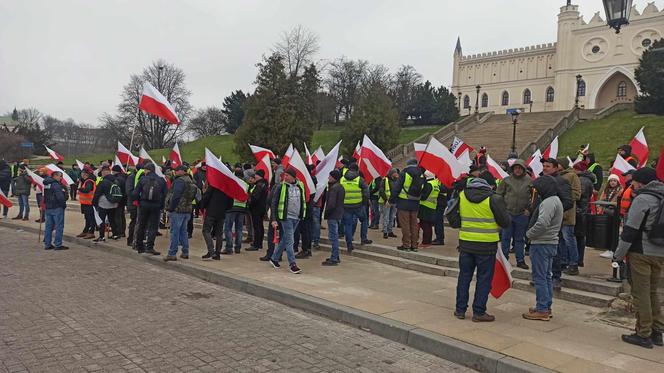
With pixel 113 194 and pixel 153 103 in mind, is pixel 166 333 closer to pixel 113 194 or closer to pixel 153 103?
pixel 113 194

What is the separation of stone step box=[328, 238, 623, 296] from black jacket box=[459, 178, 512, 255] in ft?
7.50

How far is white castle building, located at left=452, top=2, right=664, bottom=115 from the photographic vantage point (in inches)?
2505

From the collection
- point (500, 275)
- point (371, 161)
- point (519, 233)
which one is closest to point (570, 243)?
point (519, 233)

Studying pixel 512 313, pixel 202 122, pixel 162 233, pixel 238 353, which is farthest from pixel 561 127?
pixel 202 122

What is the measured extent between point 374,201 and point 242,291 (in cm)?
736

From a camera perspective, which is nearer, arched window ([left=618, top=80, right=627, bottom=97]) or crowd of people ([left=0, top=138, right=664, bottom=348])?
crowd of people ([left=0, top=138, right=664, bottom=348])

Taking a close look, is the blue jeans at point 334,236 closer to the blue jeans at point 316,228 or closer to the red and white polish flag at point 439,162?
the blue jeans at point 316,228

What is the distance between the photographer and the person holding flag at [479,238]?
6797 mm

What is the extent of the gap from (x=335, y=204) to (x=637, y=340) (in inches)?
236

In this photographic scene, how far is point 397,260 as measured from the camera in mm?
10781

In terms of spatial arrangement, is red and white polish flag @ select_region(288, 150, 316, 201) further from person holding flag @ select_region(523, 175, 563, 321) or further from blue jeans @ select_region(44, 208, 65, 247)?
blue jeans @ select_region(44, 208, 65, 247)

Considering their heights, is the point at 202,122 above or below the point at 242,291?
above

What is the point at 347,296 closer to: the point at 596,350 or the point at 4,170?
the point at 596,350

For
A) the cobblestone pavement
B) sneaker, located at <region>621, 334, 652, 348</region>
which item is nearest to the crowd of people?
sneaker, located at <region>621, 334, 652, 348</region>
